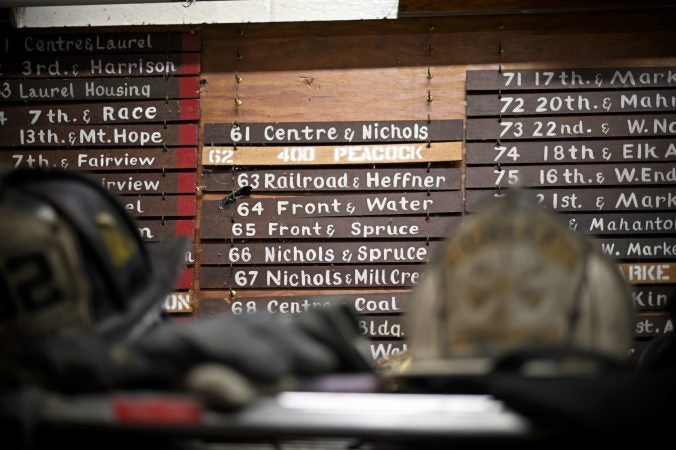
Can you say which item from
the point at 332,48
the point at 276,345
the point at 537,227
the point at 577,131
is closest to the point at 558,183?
the point at 577,131

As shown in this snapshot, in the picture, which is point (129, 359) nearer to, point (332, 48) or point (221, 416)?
point (221, 416)

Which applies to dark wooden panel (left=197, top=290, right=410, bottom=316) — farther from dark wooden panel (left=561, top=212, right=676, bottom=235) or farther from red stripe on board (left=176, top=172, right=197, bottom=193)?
dark wooden panel (left=561, top=212, right=676, bottom=235)

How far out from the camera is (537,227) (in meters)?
1.37

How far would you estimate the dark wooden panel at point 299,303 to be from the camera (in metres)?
3.61

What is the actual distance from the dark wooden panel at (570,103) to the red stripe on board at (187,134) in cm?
123

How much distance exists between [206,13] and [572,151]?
1739mm

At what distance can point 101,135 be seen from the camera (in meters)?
3.80

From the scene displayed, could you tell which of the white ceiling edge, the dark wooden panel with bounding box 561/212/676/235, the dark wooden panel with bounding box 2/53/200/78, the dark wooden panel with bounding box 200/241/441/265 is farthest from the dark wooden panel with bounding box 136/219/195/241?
the dark wooden panel with bounding box 561/212/676/235

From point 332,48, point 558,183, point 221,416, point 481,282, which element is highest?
point 332,48

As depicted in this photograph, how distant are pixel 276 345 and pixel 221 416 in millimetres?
173

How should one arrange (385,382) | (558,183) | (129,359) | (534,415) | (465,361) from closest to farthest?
1. (534,415)
2. (129,359)
3. (465,361)
4. (385,382)
5. (558,183)

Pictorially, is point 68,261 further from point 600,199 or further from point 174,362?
point 600,199

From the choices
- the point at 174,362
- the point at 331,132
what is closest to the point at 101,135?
the point at 331,132

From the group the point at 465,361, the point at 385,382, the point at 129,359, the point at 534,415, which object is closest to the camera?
the point at 534,415
